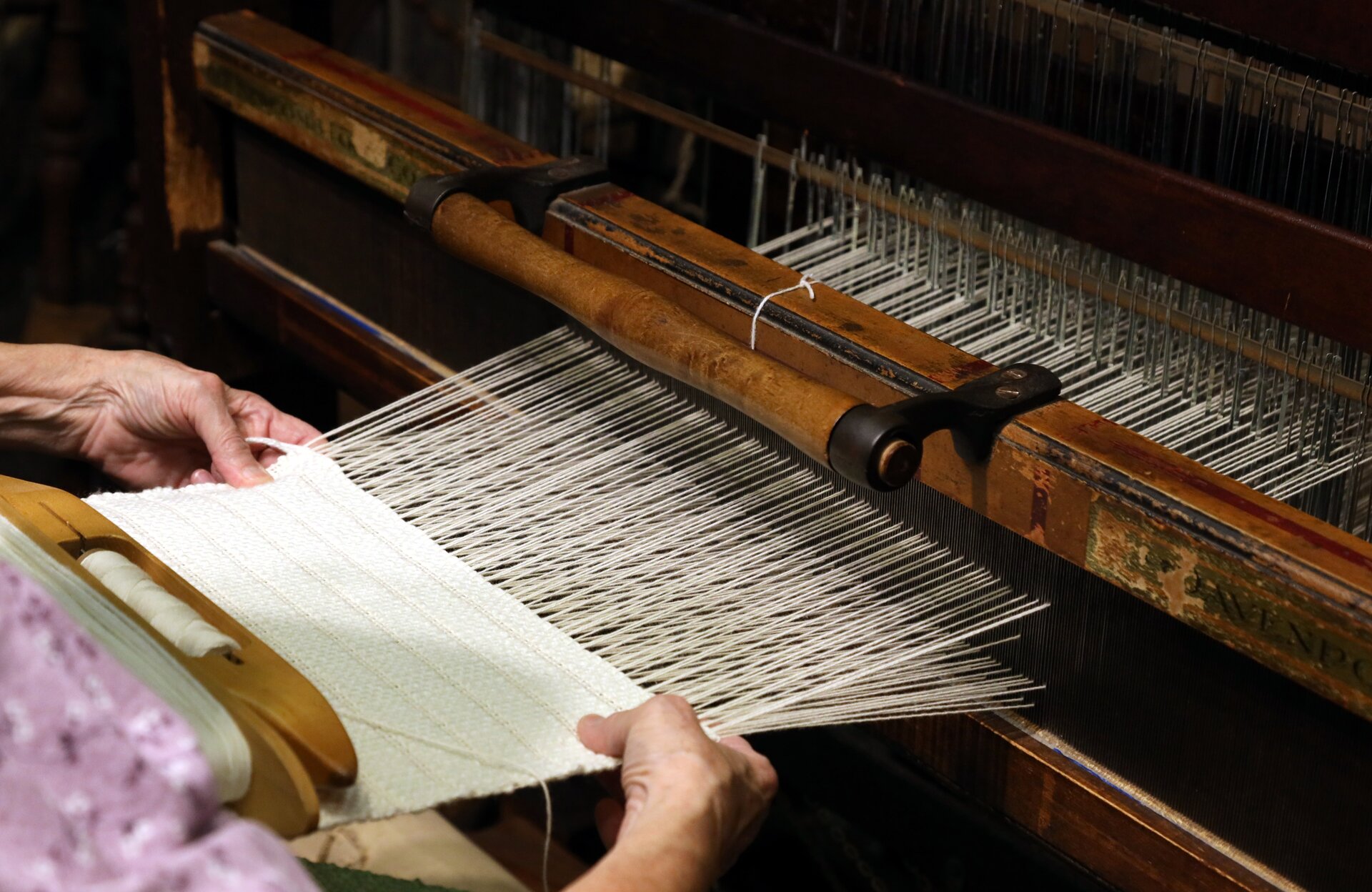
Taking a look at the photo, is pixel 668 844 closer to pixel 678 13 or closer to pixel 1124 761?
pixel 1124 761

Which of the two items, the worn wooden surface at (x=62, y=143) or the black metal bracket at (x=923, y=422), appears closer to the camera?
the black metal bracket at (x=923, y=422)

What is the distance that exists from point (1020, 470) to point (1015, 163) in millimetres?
558

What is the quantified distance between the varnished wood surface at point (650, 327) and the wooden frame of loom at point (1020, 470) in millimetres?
66

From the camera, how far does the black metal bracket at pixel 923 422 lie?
1169mm

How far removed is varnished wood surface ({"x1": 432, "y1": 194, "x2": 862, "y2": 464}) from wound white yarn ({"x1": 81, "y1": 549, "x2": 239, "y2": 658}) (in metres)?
0.43

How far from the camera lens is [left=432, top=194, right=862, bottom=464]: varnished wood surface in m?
1.24

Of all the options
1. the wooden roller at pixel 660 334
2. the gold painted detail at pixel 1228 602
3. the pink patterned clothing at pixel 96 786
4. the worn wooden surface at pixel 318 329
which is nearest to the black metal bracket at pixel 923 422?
the wooden roller at pixel 660 334

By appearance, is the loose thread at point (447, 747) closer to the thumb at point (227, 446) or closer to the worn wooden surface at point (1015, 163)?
the thumb at point (227, 446)

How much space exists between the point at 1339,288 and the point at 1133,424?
0.83 ft

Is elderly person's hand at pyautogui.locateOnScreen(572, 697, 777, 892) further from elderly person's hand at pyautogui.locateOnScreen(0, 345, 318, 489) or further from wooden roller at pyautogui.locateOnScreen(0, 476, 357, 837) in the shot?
elderly person's hand at pyautogui.locateOnScreen(0, 345, 318, 489)

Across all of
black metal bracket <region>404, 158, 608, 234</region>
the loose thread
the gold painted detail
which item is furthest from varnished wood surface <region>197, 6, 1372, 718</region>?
the loose thread

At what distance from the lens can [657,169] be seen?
273cm

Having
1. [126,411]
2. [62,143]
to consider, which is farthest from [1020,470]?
[62,143]

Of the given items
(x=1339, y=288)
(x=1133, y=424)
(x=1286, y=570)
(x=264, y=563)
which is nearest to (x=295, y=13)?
(x=264, y=563)
